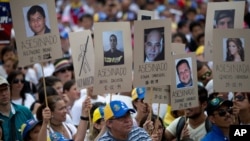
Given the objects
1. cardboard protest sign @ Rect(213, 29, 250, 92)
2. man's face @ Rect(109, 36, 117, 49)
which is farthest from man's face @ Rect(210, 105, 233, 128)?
man's face @ Rect(109, 36, 117, 49)

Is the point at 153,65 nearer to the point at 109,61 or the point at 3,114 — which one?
the point at 109,61

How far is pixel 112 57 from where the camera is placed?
11.6 meters

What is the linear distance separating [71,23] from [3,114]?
17.4 m

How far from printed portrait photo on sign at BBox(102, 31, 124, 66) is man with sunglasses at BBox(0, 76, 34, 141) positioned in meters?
1.20

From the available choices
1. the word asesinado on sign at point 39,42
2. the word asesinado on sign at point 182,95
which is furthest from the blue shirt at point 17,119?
the word asesinado on sign at point 182,95

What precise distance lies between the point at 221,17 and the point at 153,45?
202cm

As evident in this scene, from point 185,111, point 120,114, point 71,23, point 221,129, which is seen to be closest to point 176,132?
point 185,111

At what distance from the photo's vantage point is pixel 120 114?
10219 mm

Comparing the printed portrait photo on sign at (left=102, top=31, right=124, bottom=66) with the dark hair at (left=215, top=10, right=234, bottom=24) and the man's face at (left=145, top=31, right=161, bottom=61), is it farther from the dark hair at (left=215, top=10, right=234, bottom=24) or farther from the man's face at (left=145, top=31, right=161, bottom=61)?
the dark hair at (left=215, top=10, right=234, bottom=24)

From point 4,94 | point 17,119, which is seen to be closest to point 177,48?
point 17,119

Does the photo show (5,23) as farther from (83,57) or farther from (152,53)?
(152,53)

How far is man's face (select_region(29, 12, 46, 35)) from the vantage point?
11445 mm

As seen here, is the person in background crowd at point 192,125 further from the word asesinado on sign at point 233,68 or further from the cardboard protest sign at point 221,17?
the cardboard protest sign at point 221,17

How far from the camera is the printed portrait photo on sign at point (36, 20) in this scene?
11.4 m
